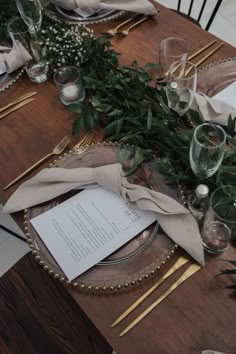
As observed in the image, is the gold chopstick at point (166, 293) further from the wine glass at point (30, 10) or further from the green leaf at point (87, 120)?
the wine glass at point (30, 10)

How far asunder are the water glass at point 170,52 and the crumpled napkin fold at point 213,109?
134 mm

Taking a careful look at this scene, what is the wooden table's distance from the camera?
60 centimetres

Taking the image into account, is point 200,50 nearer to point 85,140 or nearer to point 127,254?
point 85,140

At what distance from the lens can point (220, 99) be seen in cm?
86

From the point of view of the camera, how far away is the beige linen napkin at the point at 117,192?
67 centimetres

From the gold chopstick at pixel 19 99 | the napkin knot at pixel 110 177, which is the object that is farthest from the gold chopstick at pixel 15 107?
the napkin knot at pixel 110 177

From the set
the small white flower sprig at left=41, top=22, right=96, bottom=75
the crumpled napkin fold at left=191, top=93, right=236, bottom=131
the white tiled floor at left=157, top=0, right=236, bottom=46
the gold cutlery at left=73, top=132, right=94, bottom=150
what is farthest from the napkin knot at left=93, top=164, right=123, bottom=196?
the white tiled floor at left=157, top=0, right=236, bottom=46

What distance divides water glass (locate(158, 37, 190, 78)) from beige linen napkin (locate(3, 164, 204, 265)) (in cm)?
32

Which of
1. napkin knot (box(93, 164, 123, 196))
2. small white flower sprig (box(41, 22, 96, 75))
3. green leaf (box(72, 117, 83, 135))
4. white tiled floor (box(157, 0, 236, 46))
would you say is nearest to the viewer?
napkin knot (box(93, 164, 123, 196))

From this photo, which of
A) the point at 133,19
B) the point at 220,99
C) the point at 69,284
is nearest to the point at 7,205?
the point at 69,284

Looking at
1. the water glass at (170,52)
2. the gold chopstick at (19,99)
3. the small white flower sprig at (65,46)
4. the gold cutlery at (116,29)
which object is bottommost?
the water glass at (170,52)

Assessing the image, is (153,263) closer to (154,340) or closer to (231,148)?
(154,340)

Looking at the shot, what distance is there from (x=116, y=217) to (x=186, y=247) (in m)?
0.15

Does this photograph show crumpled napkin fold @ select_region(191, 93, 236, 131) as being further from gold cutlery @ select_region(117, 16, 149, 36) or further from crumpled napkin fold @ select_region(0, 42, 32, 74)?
crumpled napkin fold @ select_region(0, 42, 32, 74)
